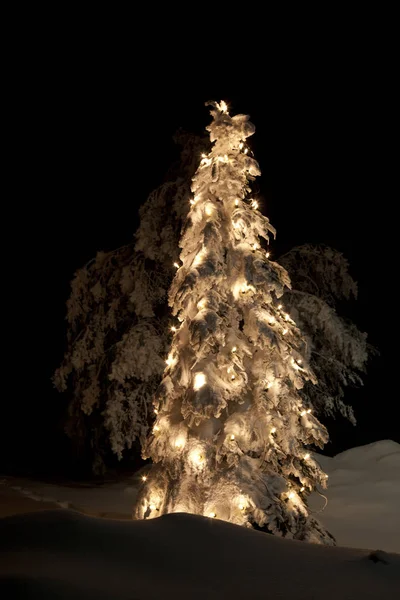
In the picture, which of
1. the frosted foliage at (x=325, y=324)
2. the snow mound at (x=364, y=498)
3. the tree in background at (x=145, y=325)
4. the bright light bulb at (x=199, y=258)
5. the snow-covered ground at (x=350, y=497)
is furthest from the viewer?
the frosted foliage at (x=325, y=324)

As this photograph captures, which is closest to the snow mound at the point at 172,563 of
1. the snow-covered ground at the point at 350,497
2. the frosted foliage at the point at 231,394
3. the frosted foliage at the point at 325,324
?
the frosted foliage at the point at 231,394

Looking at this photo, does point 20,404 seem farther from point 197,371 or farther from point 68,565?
point 68,565

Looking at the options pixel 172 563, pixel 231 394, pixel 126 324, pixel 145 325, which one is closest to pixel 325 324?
pixel 145 325

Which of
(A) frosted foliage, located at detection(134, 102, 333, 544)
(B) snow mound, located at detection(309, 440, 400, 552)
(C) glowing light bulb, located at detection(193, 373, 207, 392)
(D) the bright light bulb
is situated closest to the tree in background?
(B) snow mound, located at detection(309, 440, 400, 552)

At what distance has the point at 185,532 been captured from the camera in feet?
12.7

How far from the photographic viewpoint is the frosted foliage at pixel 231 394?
5895 mm

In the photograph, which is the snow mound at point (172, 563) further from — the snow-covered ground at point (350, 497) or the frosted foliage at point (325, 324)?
the frosted foliage at point (325, 324)

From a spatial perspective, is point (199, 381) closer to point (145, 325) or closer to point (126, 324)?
point (145, 325)

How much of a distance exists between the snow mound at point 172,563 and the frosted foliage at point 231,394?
1.81 m

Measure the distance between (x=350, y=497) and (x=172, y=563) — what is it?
822 cm

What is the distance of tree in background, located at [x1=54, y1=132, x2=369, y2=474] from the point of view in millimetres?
12234

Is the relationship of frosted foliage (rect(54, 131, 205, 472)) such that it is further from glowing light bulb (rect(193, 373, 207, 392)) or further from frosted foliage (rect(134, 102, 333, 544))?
glowing light bulb (rect(193, 373, 207, 392))

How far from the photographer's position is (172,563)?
3.33m

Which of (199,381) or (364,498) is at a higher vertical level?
(364,498)
